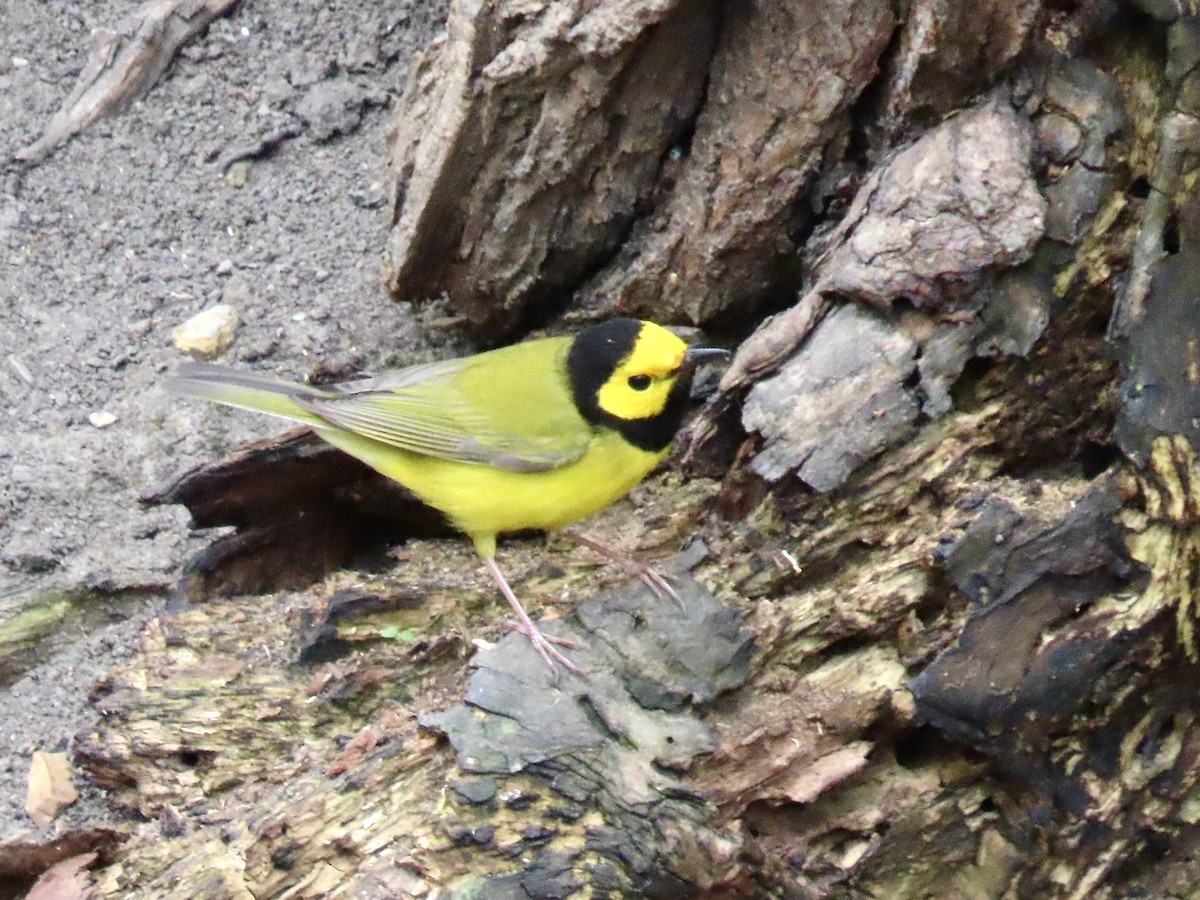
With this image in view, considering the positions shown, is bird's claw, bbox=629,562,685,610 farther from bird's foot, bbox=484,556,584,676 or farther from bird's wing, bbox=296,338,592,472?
bird's wing, bbox=296,338,592,472

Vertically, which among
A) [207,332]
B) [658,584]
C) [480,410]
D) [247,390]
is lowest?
[207,332]

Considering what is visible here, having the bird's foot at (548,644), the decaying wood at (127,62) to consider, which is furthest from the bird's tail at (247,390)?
the decaying wood at (127,62)

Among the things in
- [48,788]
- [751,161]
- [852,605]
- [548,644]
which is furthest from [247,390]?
[852,605]

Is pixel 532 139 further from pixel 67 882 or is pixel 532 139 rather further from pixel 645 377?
pixel 67 882

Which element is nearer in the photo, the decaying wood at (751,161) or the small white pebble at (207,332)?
the decaying wood at (751,161)

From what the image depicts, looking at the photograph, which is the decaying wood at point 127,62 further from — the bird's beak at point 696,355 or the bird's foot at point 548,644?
the bird's foot at point 548,644
